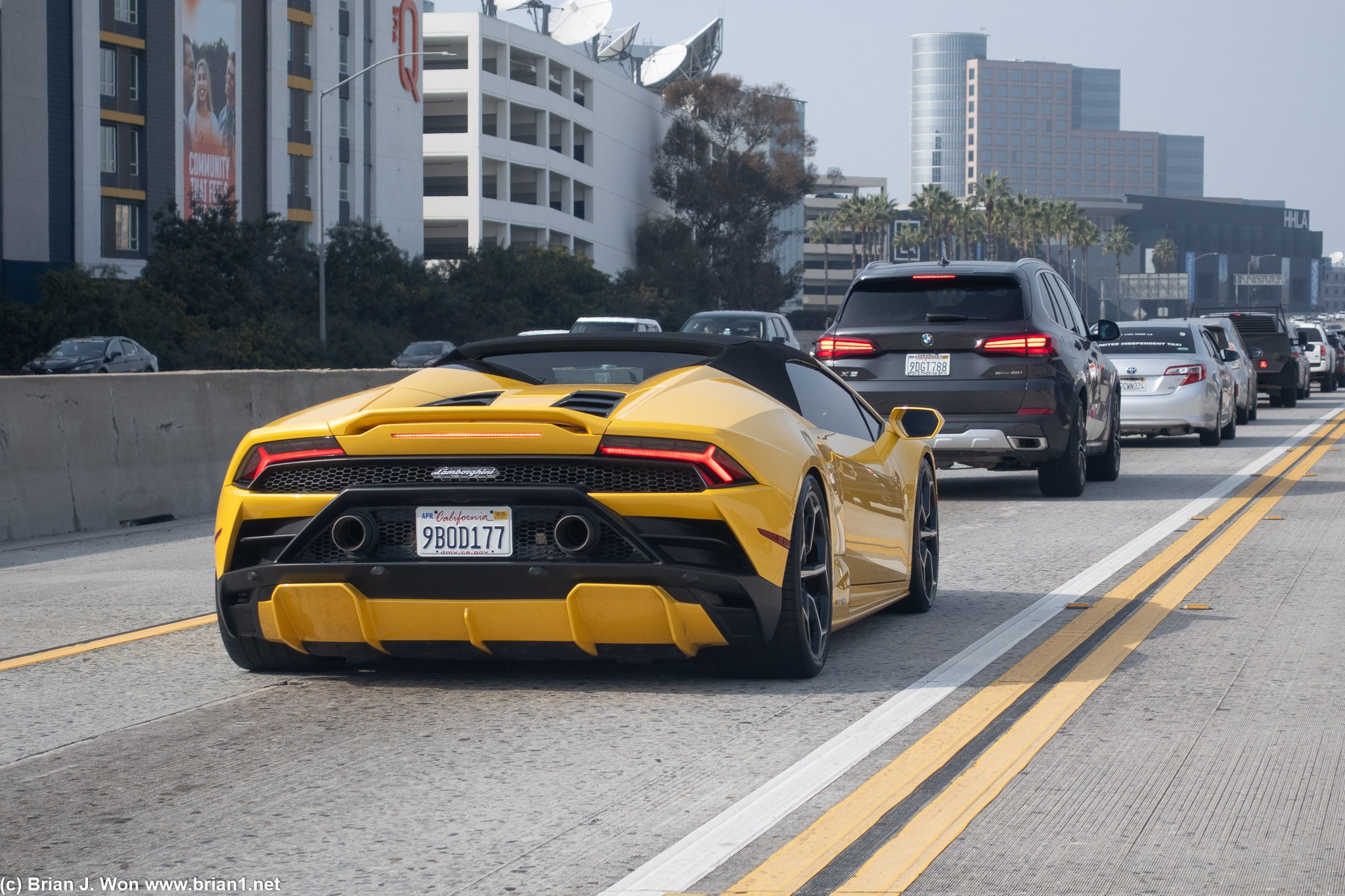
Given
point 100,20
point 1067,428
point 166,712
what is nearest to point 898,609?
point 166,712

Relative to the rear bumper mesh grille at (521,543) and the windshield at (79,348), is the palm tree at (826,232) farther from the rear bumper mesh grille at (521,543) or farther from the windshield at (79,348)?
the rear bumper mesh grille at (521,543)

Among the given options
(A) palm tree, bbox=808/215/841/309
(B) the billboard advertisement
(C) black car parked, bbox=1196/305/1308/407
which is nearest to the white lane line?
(C) black car parked, bbox=1196/305/1308/407

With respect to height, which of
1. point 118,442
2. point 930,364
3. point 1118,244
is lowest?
point 118,442

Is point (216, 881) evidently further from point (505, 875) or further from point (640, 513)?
point (640, 513)

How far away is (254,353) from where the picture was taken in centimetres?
4559

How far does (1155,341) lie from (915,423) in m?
14.3

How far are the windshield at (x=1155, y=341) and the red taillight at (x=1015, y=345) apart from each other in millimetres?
7861

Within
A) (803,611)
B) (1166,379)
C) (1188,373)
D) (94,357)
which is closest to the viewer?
(803,611)

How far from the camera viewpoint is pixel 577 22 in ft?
319

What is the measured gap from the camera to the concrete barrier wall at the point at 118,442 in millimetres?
11742

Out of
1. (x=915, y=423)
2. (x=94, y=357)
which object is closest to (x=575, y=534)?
(x=915, y=423)

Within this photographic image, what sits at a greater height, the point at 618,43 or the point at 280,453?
the point at 618,43

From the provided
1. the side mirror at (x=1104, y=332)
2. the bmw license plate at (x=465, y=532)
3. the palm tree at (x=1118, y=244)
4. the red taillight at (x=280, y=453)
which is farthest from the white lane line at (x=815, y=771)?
the palm tree at (x=1118, y=244)

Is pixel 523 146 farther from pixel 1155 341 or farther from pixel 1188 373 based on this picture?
pixel 1188 373
